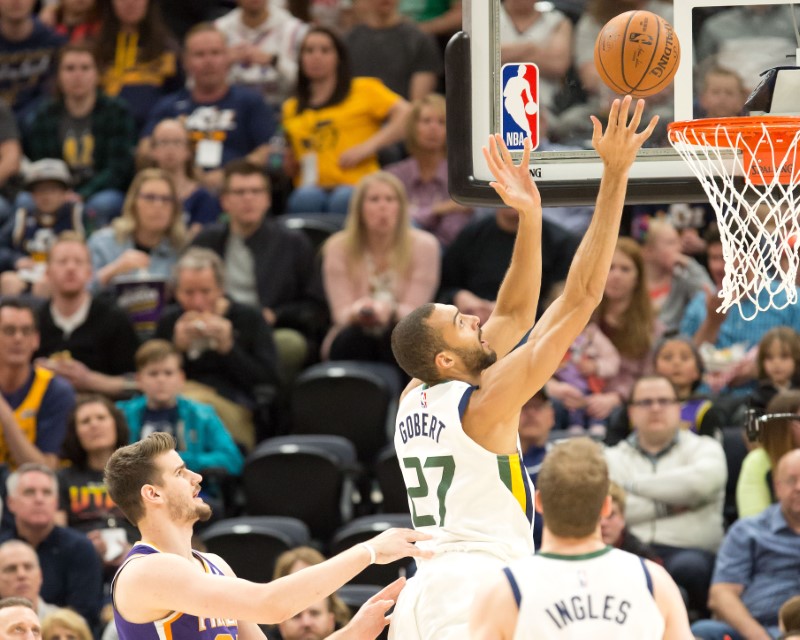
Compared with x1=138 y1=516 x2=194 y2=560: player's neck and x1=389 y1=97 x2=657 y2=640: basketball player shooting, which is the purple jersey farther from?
x1=389 y1=97 x2=657 y2=640: basketball player shooting

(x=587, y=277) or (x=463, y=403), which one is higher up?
(x=587, y=277)

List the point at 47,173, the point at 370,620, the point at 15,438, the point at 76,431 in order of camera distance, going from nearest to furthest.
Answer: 1. the point at 370,620
2. the point at 76,431
3. the point at 15,438
4. the point at 47,173

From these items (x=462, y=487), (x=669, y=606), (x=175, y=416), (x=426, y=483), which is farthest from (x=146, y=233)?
(x=669, y=606)

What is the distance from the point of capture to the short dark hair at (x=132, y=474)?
15.4 feet

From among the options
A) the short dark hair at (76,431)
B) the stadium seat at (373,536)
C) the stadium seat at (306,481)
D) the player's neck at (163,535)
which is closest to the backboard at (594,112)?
the player's neck at (163,535)

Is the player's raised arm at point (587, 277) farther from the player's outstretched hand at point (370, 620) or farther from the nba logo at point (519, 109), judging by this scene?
the nba logo at point (519, 109)

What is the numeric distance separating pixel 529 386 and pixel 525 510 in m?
0.44

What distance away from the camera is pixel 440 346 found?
16.9 ft

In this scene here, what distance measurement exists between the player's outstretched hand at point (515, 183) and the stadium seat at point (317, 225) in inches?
194

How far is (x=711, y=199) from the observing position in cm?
566

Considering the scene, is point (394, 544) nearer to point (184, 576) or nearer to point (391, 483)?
point (184, 576)

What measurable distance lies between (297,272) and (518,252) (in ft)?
15.1

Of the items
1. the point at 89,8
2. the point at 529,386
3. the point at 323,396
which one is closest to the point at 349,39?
the point at 89,8

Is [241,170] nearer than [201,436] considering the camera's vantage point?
No
